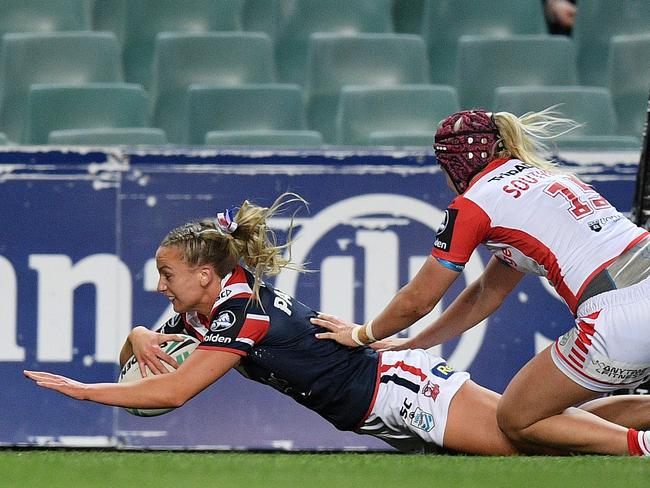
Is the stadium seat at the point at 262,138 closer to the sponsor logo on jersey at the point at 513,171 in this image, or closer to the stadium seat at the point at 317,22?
the stadium seat at the point at 317,22

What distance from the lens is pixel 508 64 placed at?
23.7 ft

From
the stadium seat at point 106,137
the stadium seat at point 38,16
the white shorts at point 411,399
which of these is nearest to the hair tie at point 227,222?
the white shorts at point 411,399

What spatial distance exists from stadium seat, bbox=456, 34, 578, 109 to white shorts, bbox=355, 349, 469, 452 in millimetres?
2980

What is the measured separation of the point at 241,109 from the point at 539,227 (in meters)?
2.90

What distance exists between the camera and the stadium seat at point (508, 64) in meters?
7.17

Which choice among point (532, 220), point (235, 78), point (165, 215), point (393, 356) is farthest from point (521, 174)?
point (235, 78)

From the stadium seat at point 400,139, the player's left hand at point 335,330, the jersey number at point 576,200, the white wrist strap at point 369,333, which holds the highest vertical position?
the jersey number at point 576,200

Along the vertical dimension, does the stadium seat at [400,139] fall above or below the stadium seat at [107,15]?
below

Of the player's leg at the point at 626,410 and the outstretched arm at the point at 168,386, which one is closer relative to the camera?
the outstretched arm at the point at 168,386

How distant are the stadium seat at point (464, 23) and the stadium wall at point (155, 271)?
2824 mm

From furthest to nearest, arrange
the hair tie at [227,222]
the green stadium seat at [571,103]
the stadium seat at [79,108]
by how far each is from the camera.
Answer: the green stadium seat at [571,103], the stadium seat at [79,108], the hair tie at [227,222]

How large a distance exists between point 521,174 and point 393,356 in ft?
2.78

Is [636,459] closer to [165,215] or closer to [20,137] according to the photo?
[165,215]

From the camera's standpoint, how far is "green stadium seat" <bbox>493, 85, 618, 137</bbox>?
21.9 feet
